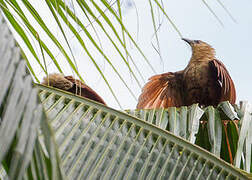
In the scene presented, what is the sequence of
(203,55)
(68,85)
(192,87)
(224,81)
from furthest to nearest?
(203,55) < (192,87) < (224,81) < (68,85)

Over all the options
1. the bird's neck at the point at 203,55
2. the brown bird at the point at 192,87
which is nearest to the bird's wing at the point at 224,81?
the brown bird at the point at 192,87

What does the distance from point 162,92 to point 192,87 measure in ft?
0.61

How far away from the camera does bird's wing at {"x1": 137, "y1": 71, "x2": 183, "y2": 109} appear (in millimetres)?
2525

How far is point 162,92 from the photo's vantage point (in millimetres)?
2631

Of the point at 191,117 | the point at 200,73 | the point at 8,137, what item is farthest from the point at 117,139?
the point at 200,73

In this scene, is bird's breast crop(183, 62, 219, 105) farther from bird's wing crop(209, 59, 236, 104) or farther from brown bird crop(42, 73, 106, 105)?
brown bird crop(42, 73, 106, 105)

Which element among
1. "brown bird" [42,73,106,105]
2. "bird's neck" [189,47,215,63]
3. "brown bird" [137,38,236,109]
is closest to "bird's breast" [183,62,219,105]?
"brown bird" [137,38,236,109]

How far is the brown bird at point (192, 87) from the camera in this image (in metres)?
2.51

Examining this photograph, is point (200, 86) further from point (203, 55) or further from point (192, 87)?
point (203, 55)

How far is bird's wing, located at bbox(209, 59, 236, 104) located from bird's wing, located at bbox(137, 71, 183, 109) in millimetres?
270

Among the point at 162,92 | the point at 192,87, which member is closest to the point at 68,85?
the point at 162,92

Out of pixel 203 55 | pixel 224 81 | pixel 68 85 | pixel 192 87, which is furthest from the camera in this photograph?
pixel 203 55

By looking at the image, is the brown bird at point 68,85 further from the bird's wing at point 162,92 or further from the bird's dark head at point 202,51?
the bird's dark head at point 202,51

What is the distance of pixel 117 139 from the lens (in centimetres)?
102
